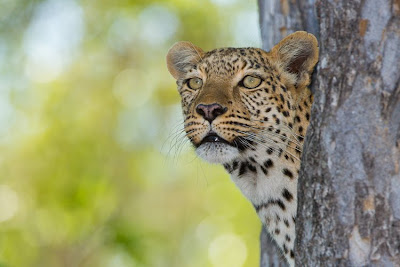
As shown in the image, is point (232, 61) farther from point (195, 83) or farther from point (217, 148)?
point (217, 148)

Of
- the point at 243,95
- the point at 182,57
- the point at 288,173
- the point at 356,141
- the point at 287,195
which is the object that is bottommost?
the point at 287,195

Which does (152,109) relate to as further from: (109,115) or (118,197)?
(118,197)

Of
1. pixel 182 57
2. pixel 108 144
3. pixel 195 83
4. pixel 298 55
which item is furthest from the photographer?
pixel 108 144

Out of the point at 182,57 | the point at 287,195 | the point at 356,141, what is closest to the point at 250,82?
the point at 287,195

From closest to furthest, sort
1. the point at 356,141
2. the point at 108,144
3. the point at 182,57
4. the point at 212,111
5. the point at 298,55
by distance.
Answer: the point at 356,141 < the point at 212,111 < the point at 298,55 < the point at 182,57 < the point at 108,144

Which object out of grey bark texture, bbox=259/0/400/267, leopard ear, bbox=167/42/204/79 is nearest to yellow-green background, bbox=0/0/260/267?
leopard ear, bbox=167/42/204/79

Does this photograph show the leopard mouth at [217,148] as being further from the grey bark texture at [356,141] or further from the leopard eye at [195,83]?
the grey bark texture at [356,141]

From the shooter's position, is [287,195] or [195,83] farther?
[195,83]

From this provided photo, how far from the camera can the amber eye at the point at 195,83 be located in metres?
7.50

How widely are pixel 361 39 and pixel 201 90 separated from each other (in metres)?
2.70

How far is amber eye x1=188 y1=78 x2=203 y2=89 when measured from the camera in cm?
750

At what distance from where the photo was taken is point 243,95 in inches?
278

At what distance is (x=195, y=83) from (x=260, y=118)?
37.0 inches

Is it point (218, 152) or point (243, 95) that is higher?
point (243, 95)
